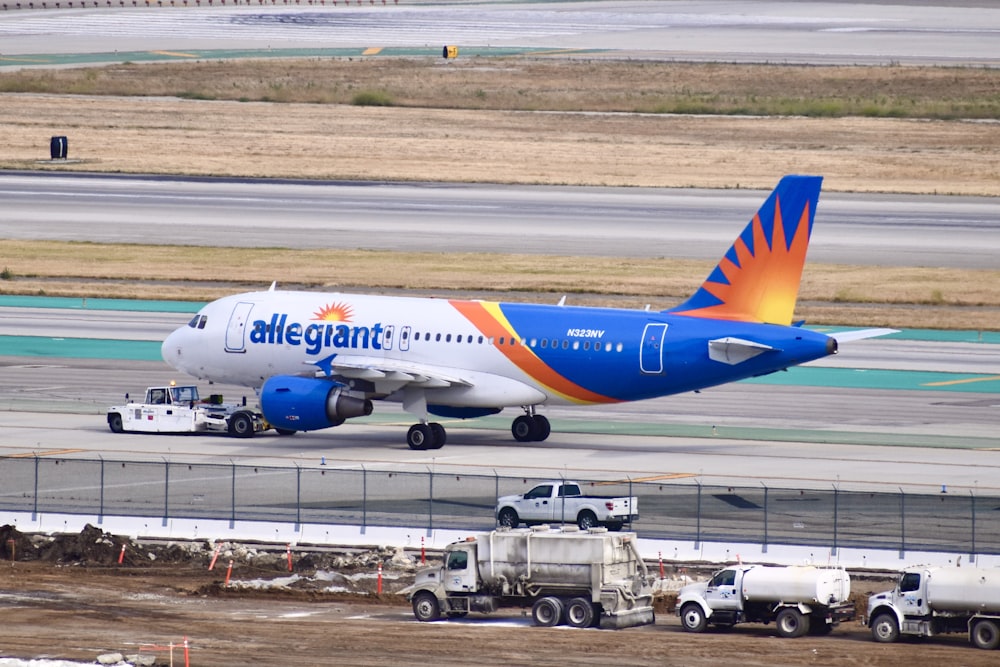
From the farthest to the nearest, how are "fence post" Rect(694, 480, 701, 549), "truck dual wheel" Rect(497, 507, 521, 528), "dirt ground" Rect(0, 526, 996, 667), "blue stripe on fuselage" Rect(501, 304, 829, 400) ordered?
"blue stripe on fuselage" Rect(501, 304, 829, 400), "truck dual wheel" Rect(497, 507, 521, 528), "fence post" Rect(694, 480, 701, 549), "dirt ground" Rect(0, 526, 996, 667)

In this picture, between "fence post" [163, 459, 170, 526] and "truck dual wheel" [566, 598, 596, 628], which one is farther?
"fence post" [163, 459, 170, 526]

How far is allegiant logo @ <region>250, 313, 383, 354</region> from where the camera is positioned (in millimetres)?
62469

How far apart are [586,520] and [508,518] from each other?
2.11 meters

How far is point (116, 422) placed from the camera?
6269cm

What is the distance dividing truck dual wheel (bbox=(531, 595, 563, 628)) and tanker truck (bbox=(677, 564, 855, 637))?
257 cm

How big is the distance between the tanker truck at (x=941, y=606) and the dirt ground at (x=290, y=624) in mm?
385

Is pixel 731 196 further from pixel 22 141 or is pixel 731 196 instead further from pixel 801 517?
pixel 801 517

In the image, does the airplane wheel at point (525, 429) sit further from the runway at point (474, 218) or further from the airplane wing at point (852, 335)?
the runway at point (474, 218)

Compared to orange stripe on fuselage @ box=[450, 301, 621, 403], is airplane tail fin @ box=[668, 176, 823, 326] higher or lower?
higher

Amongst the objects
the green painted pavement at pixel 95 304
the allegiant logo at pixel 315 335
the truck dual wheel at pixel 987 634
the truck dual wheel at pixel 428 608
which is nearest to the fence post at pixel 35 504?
the truck dual wheel at pixel 428 608

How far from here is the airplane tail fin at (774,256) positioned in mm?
58031

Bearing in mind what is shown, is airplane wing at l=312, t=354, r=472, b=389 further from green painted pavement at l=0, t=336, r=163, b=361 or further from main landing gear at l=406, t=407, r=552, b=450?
green painted pavement at l=0, t=336, r=163, b=361

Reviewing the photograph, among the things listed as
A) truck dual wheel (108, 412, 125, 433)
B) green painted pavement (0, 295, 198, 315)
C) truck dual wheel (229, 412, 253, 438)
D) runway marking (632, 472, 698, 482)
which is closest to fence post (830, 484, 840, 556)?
runway marking (632, 472, 698, 482)

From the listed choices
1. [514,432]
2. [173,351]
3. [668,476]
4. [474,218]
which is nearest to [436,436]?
[514,432]
